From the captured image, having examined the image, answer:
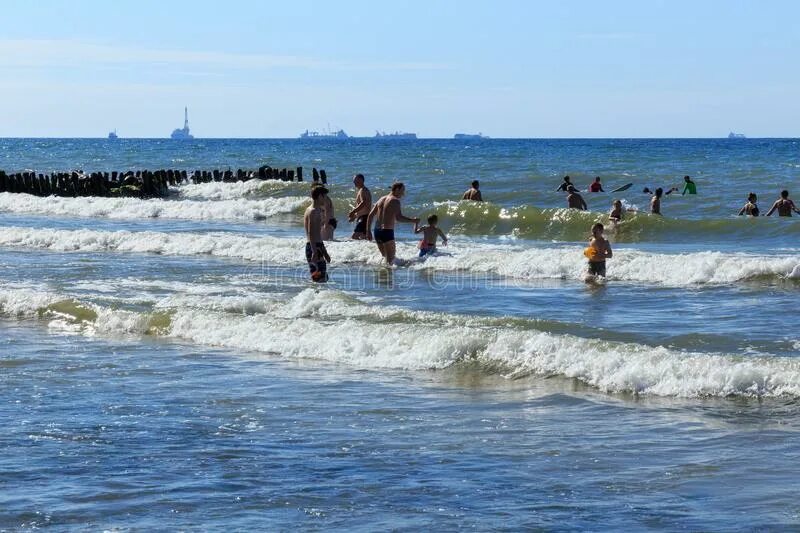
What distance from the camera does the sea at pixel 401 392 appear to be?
709 cm

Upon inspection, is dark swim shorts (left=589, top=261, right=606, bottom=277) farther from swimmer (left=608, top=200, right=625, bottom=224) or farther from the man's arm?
swimmer (left=608, top=200, right=625, bottom=224)

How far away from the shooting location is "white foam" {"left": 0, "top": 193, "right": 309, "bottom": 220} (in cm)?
3581

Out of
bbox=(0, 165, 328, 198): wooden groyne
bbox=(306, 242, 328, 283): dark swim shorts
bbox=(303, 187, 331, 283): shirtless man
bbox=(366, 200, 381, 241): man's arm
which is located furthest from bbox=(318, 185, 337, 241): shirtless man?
bbox=(0, 165, 328, 198): wooden groyne

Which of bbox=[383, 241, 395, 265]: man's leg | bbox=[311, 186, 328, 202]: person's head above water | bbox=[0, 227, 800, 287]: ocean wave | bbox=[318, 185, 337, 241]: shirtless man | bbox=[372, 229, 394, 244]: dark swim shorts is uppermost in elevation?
bbox=[311, 186, 328, 202]: person's head above water

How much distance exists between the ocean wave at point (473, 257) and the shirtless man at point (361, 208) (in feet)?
0.78

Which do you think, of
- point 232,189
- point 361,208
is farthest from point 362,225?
point 232,189

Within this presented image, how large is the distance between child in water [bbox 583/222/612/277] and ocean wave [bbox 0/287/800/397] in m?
4.65

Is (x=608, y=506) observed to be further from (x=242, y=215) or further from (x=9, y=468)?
(x=242, y=215)

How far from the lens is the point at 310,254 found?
1756 centimetres

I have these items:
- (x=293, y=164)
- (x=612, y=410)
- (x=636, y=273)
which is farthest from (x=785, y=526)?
(x=293, y=164)

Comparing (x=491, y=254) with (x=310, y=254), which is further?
(x=491, y=254)

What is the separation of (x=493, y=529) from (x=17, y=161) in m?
87.8

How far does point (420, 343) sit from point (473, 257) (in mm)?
9118

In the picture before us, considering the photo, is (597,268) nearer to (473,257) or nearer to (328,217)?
(473,257)
